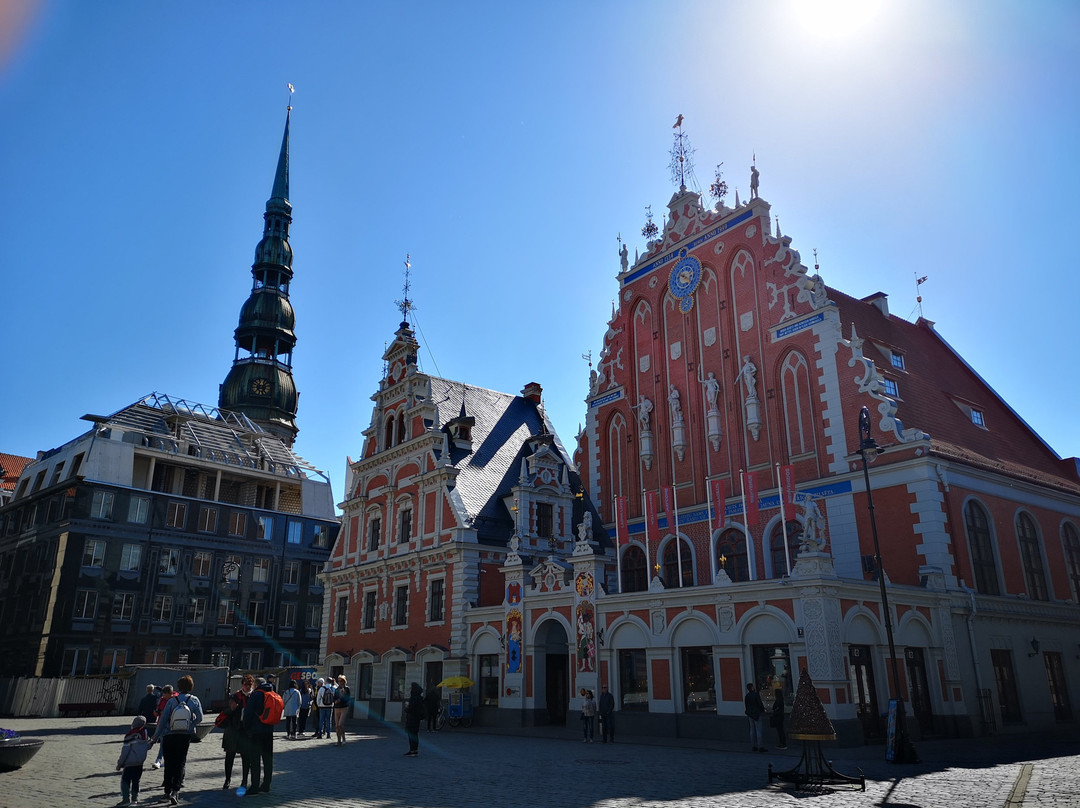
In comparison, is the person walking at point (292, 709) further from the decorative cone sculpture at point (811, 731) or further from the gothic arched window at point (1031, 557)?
the gothic arched window at point (1031, 557)

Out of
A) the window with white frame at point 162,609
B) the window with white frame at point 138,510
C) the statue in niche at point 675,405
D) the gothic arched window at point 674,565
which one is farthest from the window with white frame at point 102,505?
the statue in niche at point 675,405

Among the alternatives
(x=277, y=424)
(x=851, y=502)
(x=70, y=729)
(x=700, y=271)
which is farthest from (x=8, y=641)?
(x=851, y=502)

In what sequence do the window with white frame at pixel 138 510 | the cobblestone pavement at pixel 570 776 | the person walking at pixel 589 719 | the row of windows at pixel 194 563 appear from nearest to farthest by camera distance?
the cobblestone pavement at pixel 570 776
the person walking at pixel 589 719
the row of windows at pixel 194 563
the window with white frame at pixel 138 510

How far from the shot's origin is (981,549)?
27859 millimetres

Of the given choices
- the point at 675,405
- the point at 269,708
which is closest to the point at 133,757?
the point at 269,708

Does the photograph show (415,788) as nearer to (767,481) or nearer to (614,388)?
(767,481)

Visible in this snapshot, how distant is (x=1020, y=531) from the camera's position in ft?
99.2

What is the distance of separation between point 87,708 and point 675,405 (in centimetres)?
3367

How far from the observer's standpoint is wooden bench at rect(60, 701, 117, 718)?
41.3 m

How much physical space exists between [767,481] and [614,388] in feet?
31.4

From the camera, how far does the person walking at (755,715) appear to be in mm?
20906

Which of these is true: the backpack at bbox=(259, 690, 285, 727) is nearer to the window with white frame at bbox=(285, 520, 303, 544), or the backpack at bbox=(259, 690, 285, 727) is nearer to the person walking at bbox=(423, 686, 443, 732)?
the person walking at bbox=(423, 686, 443, 732)

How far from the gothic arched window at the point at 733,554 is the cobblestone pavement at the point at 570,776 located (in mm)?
8477

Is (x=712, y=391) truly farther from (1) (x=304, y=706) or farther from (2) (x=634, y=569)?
(1) (x=304, y=706)
